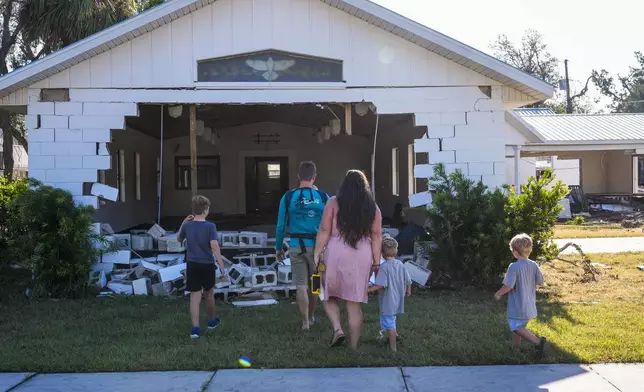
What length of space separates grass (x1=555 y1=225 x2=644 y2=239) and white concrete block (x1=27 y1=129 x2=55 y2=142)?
12.2 m

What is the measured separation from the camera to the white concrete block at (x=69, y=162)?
958 cm

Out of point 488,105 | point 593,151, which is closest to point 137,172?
point 488,105

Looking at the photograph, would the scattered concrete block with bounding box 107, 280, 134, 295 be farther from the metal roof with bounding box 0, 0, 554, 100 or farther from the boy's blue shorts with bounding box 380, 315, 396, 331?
the boy's blue shorts with bounding box 380, 315, 396, 331

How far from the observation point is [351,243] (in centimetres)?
574

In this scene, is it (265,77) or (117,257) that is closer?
(117,257)

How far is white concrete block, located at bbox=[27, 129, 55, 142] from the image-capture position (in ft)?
31.3

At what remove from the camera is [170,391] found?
4.96 m

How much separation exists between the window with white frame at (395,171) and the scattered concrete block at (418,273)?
631 cm

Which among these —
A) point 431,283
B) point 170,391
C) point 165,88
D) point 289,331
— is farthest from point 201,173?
point 170,391

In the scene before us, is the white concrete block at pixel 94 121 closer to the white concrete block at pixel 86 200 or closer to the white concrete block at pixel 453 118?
the white concrete block at pixel 86 200

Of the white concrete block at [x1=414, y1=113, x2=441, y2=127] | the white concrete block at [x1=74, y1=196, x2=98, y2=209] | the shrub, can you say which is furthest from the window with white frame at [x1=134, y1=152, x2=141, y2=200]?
the shrub

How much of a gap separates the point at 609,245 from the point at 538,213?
6.55 m

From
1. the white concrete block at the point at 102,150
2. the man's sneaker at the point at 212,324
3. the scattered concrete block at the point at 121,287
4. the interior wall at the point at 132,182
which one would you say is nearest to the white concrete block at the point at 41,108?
the white concrete block at the point at 102,150

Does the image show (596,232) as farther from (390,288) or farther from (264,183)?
(390,288)
